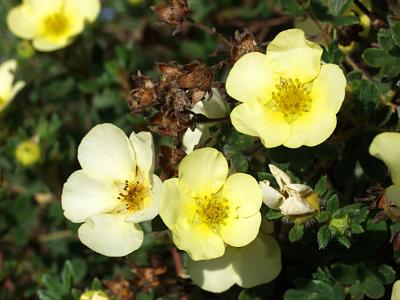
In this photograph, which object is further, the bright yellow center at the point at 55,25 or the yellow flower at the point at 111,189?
the bright yellow center at the point at 55,25

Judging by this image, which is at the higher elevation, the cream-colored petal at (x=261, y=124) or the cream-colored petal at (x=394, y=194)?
the cream-colored petal at (x=261, y=124)

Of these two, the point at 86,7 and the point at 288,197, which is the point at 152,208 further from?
the point at 86,7

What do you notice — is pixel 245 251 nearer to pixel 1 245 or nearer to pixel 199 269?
pixel 199 269

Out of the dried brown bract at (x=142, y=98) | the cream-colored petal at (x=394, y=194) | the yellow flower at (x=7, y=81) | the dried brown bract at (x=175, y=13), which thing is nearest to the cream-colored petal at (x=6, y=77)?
the yellow flower at (x=7, y=81)

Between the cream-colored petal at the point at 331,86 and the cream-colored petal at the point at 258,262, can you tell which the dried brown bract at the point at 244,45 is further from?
the cream-colored petal at the point at 258,262

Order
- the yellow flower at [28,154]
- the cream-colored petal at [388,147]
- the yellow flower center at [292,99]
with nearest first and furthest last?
the cream-colored petal at [388,147] → the yellow flower center at [292,99] → the yellow flower at [28,154]

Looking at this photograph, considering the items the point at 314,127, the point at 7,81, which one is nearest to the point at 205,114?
the point at 314,127

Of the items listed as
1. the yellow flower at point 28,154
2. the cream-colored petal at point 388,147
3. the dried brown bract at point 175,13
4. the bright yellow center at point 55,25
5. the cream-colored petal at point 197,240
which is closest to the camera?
the cream-colored petal at point 388,147
